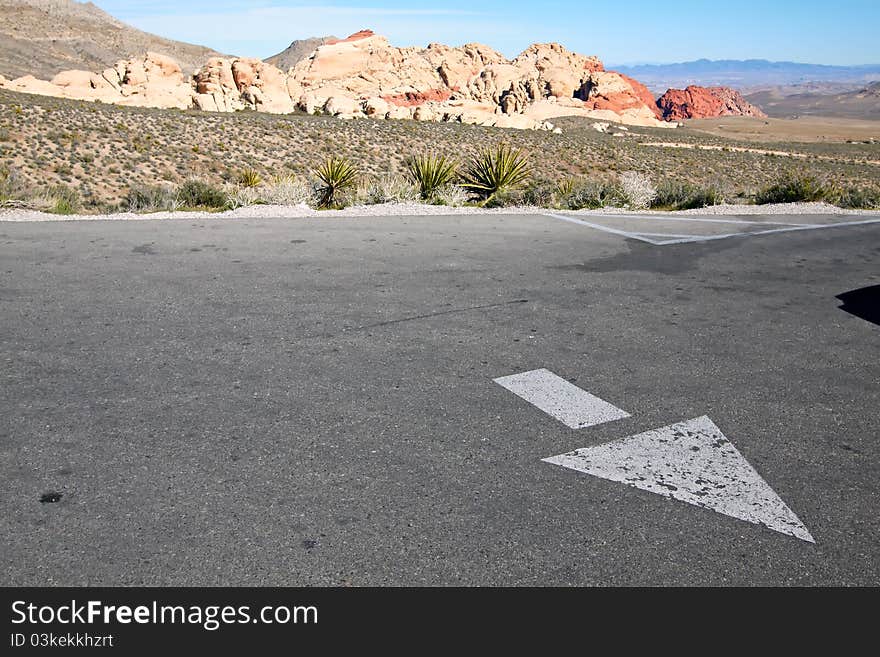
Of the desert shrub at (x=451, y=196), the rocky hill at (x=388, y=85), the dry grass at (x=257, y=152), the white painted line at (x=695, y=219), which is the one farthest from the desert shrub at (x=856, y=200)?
the rocky hill at (x=388, y=85)

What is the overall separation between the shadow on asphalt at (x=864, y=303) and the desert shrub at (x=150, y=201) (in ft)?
39.1

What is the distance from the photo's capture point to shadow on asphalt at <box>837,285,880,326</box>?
7.37 m

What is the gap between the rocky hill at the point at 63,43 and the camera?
371 ft

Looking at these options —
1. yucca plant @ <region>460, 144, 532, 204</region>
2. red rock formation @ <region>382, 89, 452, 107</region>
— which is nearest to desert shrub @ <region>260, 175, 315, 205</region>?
yucca plant @ <region>460, 144, 532, 204</region>

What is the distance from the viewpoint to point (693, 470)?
13.4 feet

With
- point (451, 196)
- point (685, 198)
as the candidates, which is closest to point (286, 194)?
point (451, 196)

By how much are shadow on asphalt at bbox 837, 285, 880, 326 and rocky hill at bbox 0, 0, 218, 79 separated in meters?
111

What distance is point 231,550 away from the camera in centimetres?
321

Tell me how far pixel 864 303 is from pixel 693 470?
4996 mm

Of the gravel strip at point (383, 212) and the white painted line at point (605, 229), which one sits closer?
the white painted line at point (605, 229)

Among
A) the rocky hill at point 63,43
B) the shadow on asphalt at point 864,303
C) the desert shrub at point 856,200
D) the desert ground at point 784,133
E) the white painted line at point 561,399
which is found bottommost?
the desert ground at point 784,133

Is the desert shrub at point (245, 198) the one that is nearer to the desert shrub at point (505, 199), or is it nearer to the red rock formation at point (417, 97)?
the desert shrub at point (505, 199)

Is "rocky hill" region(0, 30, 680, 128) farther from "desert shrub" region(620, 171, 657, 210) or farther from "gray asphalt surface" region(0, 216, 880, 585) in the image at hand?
"gray asphalt surface" region(0, 216, 880, 585)

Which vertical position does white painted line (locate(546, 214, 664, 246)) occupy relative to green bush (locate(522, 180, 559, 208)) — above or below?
below
